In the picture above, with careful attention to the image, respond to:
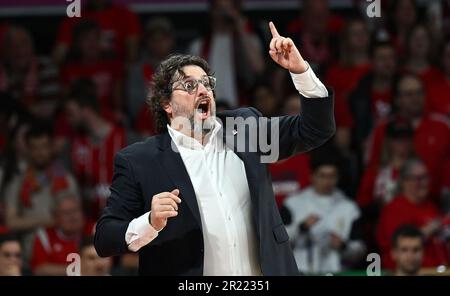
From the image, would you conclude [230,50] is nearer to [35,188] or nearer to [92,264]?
[35,188]

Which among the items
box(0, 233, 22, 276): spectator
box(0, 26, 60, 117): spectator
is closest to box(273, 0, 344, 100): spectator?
box(0, 26, 60, 117): spectator

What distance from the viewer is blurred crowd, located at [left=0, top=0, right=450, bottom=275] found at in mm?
7203

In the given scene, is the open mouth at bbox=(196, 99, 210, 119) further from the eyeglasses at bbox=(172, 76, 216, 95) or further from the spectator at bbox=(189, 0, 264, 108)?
the spectator at bbox=(189, 0, 264, 108)

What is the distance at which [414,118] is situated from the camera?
26.1 feet

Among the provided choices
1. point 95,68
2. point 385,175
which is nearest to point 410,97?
point 385,175

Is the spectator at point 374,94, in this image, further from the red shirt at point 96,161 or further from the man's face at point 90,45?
the man's face at point 90,45

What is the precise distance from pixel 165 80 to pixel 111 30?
13.6ft

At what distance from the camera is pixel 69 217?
7.30m

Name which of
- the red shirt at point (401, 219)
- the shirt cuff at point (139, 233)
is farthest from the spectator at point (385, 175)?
the shirt cuff at point (139, 233)

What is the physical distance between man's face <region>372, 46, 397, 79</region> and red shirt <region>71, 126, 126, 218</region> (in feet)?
6.09
